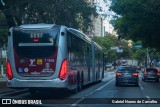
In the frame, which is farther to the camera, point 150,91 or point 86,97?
point 150,91

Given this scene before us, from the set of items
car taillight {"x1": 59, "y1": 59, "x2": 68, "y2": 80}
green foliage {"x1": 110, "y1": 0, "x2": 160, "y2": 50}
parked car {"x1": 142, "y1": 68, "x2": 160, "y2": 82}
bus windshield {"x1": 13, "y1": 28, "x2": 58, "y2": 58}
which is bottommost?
parked car {"x1": 142, "y1": 68, "x2": 160, "y2": 82}

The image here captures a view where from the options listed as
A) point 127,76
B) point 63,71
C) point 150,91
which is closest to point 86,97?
point 63,71

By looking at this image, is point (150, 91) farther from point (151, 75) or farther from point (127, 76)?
point (151, 75)

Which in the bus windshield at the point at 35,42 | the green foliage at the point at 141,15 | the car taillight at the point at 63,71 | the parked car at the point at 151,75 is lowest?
the parked car at the point at 151,75

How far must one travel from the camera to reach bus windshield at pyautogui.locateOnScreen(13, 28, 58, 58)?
19.0 meters

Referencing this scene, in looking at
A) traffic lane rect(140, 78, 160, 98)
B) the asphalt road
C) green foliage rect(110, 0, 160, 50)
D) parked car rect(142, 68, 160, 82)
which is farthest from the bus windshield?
parked car rect(142, 68, 160, 82)

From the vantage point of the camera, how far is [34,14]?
27.6m

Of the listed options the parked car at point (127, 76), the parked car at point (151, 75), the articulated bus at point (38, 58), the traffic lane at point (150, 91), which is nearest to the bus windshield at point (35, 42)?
the articulated bus at point (38, 58)

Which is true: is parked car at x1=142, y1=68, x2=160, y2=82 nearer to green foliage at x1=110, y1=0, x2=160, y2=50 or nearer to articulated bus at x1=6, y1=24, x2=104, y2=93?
green foliage at x1=110, y1=0, x2=160, y2=50

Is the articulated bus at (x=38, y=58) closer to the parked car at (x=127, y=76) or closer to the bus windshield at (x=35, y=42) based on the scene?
the bus windshield at (x=35, y=42)

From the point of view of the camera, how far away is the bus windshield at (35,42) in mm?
18984

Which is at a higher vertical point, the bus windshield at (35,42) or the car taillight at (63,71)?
the bus windshield at (35,42)

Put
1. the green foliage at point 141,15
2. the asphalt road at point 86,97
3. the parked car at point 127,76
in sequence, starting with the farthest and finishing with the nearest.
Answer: the parked car at point 127,76
the green foliage at point 141,15
the asphalt road at point 86,97

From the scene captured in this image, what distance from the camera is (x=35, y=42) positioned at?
19047mm
